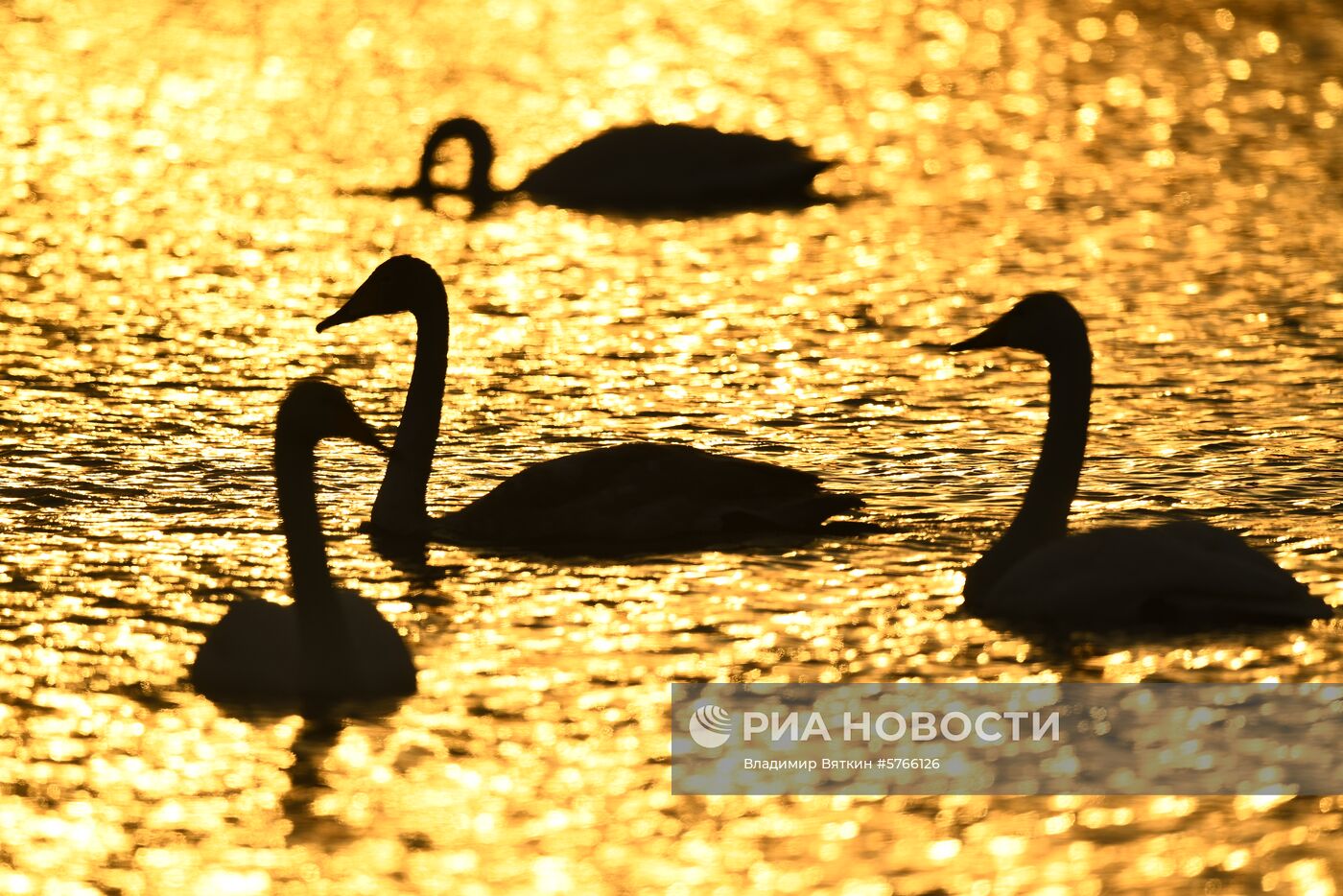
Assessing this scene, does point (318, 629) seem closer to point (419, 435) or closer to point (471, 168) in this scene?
point (419, 435)

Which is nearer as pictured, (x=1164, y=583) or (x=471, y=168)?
(x=1164, y=583)

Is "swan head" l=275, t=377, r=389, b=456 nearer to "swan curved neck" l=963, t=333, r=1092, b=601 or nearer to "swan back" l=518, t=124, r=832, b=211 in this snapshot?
"swan curved neck" l=963, t=333, r=1092, b=601

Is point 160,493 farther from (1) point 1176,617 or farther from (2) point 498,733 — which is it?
(1) point 1176,617

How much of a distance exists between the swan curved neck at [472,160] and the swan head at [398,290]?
1076 cm

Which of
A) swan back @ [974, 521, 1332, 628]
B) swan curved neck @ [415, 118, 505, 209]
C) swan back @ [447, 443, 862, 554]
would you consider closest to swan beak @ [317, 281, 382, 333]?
swan back @ [447, 443, 862, 554]

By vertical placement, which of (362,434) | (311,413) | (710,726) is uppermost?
(311,413)

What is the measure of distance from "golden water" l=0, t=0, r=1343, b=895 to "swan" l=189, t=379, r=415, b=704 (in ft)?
0.82

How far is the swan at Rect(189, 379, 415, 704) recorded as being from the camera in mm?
10586

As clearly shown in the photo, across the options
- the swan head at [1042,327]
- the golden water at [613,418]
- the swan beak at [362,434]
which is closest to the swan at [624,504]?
the golden water at [613,418]

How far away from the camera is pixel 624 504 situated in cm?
1309

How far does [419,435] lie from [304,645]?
123 inches

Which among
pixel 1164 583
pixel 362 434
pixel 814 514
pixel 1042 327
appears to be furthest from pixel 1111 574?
pixel 362 434

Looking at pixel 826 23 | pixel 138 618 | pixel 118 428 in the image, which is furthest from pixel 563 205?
pixel 826 23

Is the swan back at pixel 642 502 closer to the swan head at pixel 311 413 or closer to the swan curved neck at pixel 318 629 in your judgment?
the swan head at pixel 311 413
